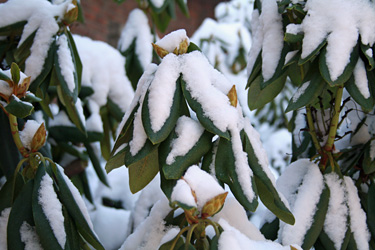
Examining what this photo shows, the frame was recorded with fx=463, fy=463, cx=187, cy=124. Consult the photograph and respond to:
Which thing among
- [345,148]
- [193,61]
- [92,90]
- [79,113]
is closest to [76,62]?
[79,113]

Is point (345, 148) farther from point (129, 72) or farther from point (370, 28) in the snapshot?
point (129, 72)

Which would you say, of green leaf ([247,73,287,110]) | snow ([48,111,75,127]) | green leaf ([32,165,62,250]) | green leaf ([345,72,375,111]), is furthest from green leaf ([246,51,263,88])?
snow ([48,111,75,127])

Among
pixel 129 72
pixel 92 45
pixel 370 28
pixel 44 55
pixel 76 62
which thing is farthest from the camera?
pixel 129 72

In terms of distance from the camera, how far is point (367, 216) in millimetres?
730

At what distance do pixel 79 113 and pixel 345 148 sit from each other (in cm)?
51

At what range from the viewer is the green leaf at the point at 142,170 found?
591 millimetres

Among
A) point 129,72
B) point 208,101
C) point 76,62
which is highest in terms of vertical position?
point 208,101

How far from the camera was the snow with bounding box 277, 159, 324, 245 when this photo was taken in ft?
2.17

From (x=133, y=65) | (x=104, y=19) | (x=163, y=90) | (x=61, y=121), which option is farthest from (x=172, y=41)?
(x=104, y=19)

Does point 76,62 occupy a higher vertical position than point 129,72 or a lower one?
higher

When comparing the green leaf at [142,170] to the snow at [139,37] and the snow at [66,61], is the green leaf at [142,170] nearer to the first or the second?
the snow at [66,61]

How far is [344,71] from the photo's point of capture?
2.07 ft

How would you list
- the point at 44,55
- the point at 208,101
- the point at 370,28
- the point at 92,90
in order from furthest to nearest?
the point at 92,90 → the point at 44,55 → the point at 370,28 → the point at 208,101

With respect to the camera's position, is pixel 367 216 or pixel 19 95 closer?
pixel 19 95
